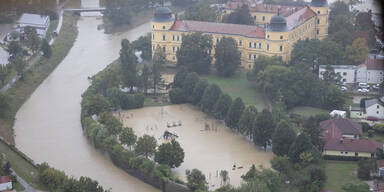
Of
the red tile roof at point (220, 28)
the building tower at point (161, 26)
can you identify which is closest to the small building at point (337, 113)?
the red tile roof at point (220, 28)

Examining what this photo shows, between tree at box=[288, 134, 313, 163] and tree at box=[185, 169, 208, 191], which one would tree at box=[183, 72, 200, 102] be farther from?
tree at box=[185, 169, 208, 191]

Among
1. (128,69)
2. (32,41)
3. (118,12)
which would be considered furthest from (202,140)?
(118,12)

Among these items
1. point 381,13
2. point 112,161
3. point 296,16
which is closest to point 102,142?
point 112,161

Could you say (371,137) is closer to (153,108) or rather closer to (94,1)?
(153,108)

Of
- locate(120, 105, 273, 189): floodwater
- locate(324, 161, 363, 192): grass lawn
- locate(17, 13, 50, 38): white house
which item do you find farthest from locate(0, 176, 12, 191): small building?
locate(17, 13, 50, 38): white house

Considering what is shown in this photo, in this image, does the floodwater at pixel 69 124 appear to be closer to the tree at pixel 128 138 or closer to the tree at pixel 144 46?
the tree at pixel 128 138
